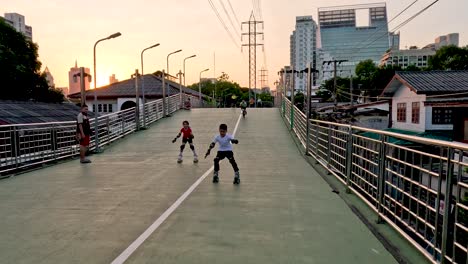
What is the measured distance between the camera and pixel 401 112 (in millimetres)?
27234

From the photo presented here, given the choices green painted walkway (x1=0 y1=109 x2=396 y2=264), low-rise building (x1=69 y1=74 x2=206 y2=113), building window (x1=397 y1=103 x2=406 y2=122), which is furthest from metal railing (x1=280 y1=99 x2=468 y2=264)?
low-rise building (x1=69 y1=74 x2=206 y2=113)

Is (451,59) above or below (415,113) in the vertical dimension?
above

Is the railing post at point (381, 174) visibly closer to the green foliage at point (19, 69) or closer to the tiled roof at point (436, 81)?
the tiled roof at point (436, 81)

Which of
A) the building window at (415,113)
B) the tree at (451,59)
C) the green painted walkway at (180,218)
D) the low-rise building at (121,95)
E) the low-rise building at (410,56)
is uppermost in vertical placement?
the low-rise building at (410,56)

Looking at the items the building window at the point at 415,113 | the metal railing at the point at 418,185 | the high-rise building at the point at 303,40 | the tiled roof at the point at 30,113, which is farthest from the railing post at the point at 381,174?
the high-rise building at the point at 303,40

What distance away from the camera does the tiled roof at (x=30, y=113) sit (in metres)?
20.5

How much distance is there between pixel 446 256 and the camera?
3225 millimetres

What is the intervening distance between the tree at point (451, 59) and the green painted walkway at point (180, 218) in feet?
129

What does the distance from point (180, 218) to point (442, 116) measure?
22.9 meters

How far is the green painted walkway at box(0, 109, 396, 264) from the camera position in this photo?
394 centimetres

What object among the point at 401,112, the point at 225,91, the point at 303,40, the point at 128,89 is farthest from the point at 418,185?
the point at 303,40

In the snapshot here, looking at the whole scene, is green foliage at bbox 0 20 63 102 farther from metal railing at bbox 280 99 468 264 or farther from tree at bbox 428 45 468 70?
tree at bbox 428 45 468 70

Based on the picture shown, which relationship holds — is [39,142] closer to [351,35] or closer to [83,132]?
[83,132]

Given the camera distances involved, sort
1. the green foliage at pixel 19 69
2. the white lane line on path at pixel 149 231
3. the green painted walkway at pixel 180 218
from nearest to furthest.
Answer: the white lane line on path at pixel 149 231, the green painted walkway at pixel 180 218, the green foliage at pixel 19 69
